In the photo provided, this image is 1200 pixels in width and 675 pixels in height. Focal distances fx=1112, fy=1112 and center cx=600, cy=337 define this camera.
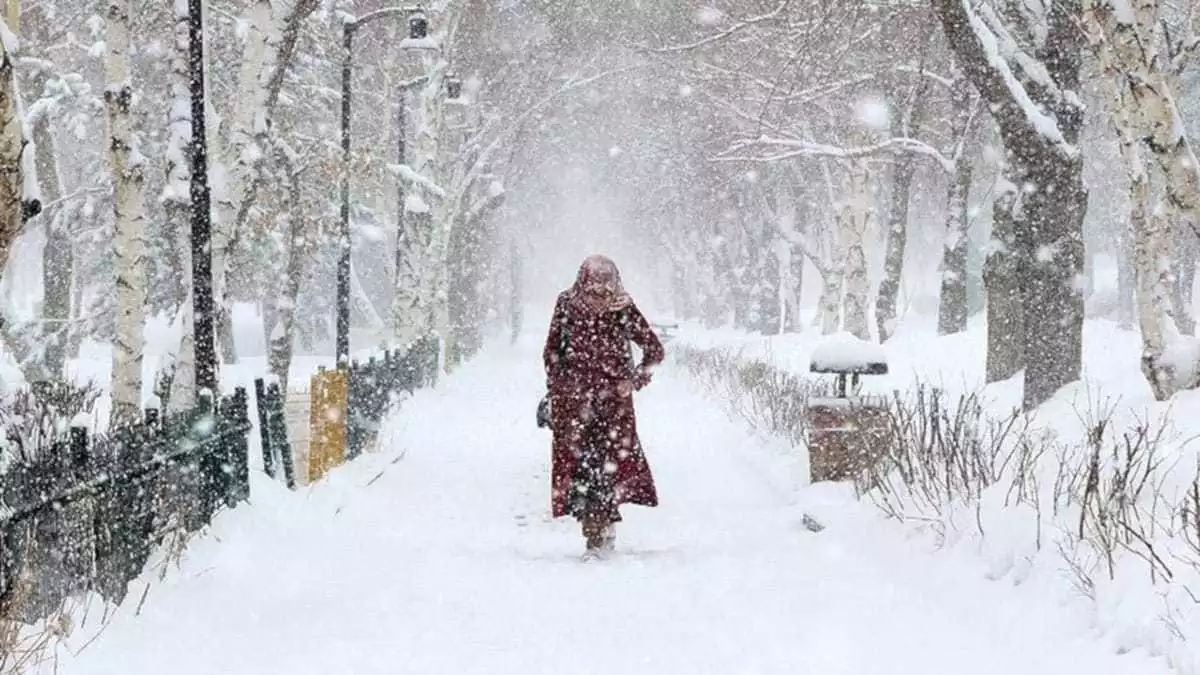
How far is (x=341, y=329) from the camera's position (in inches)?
671

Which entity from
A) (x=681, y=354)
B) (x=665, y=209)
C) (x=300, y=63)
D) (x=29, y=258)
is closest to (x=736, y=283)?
(x=665, y=209)

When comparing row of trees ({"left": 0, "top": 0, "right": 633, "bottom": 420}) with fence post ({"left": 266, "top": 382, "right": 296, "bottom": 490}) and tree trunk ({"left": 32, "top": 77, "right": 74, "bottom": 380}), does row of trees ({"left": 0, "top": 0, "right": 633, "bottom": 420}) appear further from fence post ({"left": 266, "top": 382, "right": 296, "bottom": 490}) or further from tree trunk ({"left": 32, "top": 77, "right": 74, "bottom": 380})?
fence post ({"left": 266, "top": 382, "right": 296, "bottom": 490})

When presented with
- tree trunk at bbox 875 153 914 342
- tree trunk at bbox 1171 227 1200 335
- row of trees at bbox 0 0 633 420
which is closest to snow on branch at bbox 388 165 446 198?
row of trees at bbox 0 0 633 420

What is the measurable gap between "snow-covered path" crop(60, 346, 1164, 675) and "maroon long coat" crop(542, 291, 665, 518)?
0.49 m

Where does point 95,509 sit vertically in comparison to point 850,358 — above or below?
below

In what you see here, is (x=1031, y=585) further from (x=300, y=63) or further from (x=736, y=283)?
(x=736, y=283)

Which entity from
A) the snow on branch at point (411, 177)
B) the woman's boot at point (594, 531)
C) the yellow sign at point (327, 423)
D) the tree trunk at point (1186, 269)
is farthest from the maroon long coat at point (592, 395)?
the tree trunk at point (1186, 269)

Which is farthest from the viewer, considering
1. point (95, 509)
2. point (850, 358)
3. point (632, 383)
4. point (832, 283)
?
point (832, 283)

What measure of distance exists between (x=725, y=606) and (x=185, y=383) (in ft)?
24.1

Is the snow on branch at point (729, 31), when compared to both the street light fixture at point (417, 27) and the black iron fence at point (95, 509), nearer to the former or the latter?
the street light fixture at point (417, 27)

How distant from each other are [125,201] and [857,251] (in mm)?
16157

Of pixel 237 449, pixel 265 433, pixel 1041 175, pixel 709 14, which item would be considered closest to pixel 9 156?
pixel 237 449

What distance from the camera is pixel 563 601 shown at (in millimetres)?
5879

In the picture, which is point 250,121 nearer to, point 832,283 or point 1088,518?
point 1088,518
